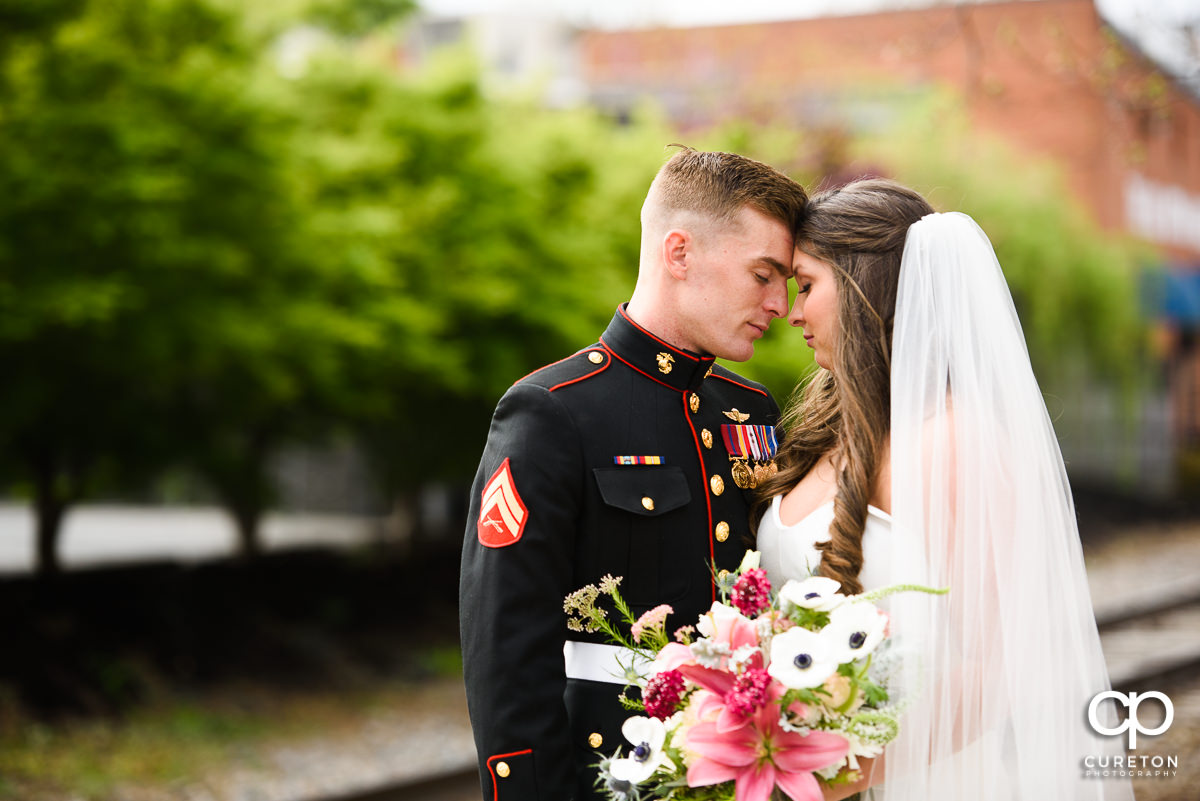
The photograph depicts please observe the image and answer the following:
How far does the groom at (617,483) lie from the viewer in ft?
8.09

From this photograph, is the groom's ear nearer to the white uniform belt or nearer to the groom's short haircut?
the groom's short haircut

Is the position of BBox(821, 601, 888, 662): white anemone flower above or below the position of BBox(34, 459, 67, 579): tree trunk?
above

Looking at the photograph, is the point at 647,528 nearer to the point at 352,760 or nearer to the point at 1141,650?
the point at 352,760

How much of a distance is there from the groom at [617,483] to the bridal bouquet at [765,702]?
334 mm

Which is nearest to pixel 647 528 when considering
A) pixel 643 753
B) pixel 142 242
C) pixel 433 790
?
pixel 643 753

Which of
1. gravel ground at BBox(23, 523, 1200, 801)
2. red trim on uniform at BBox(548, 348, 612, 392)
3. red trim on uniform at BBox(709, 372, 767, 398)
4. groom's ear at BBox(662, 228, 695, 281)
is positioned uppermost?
groom's ear at BBox(662, 228, 695, 281)

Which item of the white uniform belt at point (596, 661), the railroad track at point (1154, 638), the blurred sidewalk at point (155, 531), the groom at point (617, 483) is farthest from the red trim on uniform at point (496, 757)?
the blurred sidewalk at point (155, 531)

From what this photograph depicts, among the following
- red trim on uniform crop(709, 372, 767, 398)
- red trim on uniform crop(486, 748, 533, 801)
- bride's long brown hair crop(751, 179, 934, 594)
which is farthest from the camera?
Result: red trim on uniform crop(709, 372, 767, 398)

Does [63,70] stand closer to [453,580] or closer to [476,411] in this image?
[476,411]

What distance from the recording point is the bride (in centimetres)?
252

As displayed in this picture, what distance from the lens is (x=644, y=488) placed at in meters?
2.66

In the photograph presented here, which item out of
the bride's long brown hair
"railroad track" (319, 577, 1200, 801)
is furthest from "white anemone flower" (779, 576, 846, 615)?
"railroad track" (319, 577, 1200, 801)

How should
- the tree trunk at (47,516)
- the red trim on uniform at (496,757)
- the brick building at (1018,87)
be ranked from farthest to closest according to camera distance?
the tree trunk at (47,516) → the brick building at (1018,87) → the red trim on uniform at (496,757)

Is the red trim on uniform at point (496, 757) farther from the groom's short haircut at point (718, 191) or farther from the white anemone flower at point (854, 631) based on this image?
the groom's short haircut at point (718, 191)
